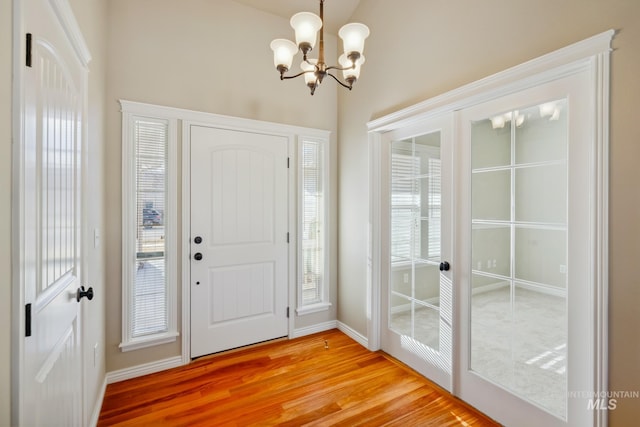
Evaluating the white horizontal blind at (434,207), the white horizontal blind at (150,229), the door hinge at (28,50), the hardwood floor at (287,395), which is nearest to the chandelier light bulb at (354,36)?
the white horizontal blind at (434,207)

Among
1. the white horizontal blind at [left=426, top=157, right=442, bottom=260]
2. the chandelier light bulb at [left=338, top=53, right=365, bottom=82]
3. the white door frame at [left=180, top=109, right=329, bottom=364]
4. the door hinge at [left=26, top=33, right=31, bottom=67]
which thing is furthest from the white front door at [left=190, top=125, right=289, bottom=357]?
the door hinge at [left=26, top=33, right=31, bottom=67]

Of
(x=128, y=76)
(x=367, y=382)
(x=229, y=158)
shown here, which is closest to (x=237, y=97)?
(x=229, y=158)

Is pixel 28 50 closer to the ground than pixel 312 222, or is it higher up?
higher up

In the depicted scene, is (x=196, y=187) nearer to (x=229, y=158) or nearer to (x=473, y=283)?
(x=229, y=158)

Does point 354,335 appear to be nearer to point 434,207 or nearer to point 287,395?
point 287,395

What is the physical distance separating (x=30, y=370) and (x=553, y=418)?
8.00 feet

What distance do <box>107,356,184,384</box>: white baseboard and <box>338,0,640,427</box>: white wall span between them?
1.72m

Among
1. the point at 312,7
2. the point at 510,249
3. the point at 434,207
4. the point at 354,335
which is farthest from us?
the point at 354,335

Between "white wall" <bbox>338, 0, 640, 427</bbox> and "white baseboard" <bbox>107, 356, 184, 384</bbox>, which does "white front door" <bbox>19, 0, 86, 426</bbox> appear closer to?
"white baseboard" <bbox>107, 356, 184, 384</bbox>

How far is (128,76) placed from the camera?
239cm

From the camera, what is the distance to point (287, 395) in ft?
7.34

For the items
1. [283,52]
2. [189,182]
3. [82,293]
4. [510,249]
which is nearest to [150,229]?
[189,182]

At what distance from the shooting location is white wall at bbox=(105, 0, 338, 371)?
2.36 metres

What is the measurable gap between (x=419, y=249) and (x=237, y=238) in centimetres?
168
